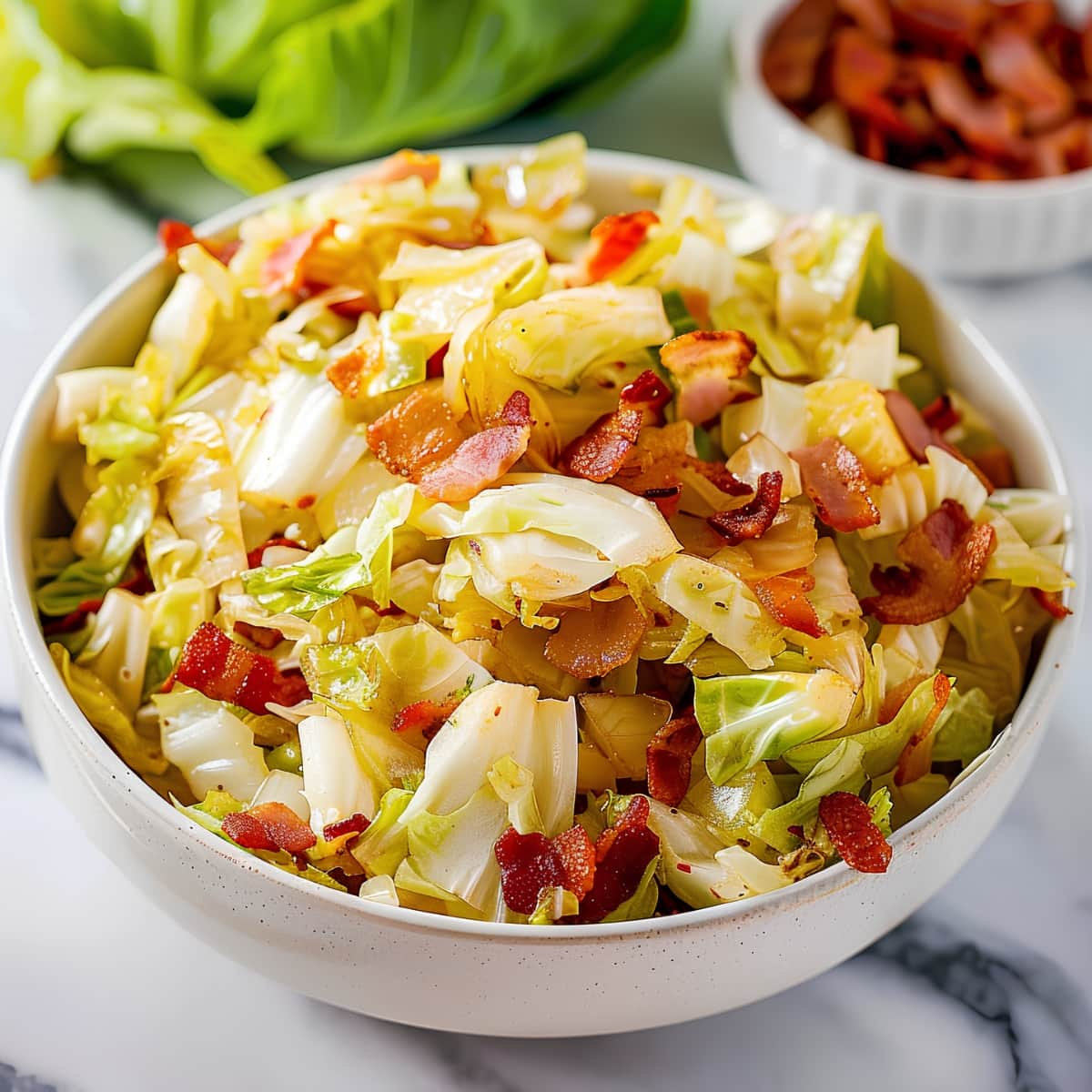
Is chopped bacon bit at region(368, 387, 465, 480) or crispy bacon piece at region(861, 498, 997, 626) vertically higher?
chopped bacon bit at region(368, 387, 465, 480)

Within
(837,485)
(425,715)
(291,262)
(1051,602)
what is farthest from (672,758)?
(291,262)

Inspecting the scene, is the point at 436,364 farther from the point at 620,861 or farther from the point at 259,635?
the point at 620,861

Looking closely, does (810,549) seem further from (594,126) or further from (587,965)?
(594,126)

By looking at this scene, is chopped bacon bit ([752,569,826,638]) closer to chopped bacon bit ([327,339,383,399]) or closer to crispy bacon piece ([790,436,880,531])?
crispy bacon piece ([790,436,880,531])

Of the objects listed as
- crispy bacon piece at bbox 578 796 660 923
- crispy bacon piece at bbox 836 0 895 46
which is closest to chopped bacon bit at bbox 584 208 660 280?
crispy bacon piece at bbox 578 796 660 923

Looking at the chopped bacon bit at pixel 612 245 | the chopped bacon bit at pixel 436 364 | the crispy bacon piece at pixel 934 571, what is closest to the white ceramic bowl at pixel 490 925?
the crispy bacon piece at pixel 934 571
